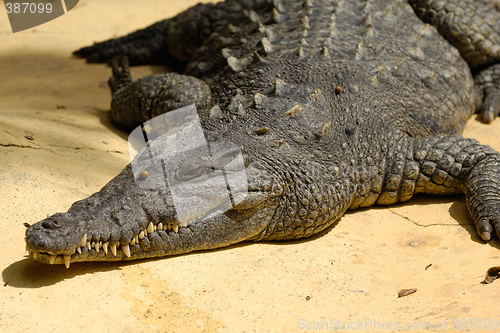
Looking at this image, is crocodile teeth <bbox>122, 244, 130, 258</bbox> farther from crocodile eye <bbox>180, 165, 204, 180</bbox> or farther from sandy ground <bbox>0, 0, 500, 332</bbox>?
crocodile eye <bbox>180, 165, 204, 180</bbox>

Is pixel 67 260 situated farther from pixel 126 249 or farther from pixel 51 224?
pixel 126 249

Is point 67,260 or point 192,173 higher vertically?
point 192,173

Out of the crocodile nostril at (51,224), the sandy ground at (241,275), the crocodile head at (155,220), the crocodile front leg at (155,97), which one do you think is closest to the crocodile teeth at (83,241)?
the crocodile head at (155,220)

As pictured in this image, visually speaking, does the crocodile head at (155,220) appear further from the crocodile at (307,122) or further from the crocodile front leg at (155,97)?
the crocodile front leg at (155,97)

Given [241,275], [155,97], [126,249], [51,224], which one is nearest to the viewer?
[51,224]

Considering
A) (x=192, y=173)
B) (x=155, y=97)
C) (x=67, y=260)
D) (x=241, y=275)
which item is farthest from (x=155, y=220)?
(x=155, y=97)

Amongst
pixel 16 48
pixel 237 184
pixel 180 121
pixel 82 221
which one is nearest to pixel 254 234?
pixel 237 184

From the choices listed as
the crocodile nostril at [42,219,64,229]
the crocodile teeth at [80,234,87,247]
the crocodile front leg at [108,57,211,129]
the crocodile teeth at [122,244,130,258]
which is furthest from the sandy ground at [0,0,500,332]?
the crocodile front leg at [108,57,211,129]
